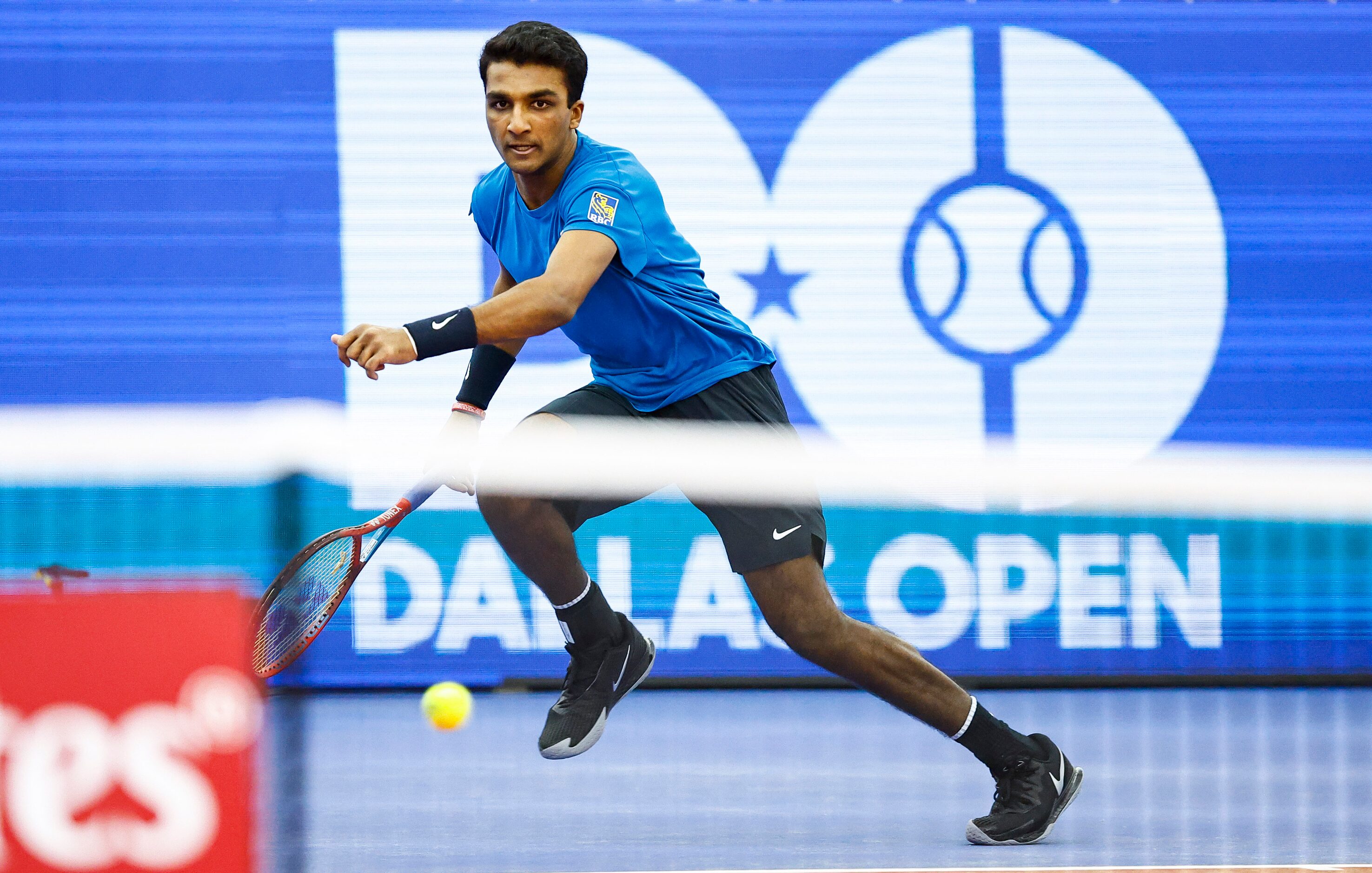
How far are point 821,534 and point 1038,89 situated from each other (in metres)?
4.42

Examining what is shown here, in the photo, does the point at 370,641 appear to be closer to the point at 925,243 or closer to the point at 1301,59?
the point at 925,243

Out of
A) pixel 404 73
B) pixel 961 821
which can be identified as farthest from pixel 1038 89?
pixel 961 821

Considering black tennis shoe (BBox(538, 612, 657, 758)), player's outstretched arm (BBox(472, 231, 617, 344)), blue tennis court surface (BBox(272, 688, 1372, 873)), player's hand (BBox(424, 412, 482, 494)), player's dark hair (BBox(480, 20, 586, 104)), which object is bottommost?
blue tennis court surface (BBox(272, 688, 1372, 873))

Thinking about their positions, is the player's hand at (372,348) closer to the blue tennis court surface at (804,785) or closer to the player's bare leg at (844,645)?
the blue tennis court surface at (804,785)

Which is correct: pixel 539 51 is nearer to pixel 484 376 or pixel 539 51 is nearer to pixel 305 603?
pixel 484 376

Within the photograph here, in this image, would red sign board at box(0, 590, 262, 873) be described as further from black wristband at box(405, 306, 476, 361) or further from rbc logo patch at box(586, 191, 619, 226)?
rbc logo patch at box(586, 191, 619, 226)

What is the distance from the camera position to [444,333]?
3219 mm

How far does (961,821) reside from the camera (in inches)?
162

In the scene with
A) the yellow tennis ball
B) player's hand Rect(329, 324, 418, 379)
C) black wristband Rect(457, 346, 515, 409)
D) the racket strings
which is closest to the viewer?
player's hand Rect(329, 324, 418, 379)

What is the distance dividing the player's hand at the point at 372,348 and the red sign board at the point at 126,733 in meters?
1.27

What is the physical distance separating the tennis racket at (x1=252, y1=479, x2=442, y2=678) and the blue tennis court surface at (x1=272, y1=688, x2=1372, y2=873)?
6.0 inches

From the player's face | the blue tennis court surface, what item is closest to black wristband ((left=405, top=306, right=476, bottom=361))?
the player's face

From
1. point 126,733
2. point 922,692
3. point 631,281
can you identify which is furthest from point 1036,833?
point 126,733

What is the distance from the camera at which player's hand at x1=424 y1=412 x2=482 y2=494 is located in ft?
12.5
